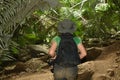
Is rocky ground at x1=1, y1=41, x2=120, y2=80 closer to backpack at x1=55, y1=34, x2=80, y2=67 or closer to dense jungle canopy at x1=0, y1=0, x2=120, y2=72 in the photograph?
dense jungle canopy at x1=0, y1=0, x2=120, y2=72

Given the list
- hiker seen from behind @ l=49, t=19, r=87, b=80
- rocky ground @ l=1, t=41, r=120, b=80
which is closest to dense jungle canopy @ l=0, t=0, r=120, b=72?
rocky ground @ l=1, t=41, r=120, b=80

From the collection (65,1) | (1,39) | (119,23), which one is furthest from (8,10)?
(119,23)

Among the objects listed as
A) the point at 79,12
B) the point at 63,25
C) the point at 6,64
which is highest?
the point at 63,25

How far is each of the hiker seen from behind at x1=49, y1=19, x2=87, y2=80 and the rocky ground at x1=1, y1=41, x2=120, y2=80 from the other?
260 centimetres

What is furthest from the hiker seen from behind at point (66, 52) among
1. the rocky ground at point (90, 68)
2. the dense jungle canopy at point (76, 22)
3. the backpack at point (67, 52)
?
the dense jungle canopy at point (76, 22)

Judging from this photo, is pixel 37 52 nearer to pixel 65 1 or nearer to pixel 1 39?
pixel 65 1

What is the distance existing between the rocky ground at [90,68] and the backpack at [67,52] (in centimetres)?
266

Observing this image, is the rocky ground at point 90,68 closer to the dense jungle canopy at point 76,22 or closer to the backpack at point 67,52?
the dense jungle canopy at point 76,22

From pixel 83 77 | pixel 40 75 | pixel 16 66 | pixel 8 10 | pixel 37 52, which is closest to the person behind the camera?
pixel 8 10

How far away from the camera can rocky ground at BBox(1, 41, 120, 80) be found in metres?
7.07

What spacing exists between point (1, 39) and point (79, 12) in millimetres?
4447

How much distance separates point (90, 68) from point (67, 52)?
3178 mm

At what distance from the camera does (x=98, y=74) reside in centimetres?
707

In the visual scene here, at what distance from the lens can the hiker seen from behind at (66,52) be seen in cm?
427
